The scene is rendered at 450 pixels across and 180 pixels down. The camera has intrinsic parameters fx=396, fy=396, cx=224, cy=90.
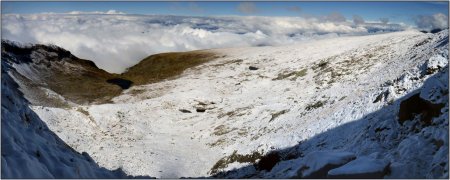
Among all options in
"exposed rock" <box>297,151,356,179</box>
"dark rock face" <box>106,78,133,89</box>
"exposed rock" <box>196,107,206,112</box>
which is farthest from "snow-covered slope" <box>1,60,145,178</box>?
"dark rock face" <box>106,78,133,89</box>

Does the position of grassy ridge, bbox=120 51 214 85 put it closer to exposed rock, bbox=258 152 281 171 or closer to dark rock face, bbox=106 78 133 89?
dark rock face, bbox=106 78 133 89

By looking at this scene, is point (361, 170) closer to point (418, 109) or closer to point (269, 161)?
point (418, 109)

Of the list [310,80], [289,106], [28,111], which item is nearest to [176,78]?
[310,80]

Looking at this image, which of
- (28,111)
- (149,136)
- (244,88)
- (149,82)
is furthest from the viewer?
(149,82)

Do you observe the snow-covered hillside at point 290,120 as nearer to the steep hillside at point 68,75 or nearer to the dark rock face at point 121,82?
the dark rock face at point 121,82

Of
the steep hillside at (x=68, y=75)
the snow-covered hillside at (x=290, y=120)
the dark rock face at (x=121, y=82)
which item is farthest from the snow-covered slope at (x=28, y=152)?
the dark rock face at (x=121, y=82)

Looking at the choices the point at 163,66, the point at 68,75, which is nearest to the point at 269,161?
the point at 68,75

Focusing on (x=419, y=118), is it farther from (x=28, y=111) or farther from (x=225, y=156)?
(x=28, y=111)
